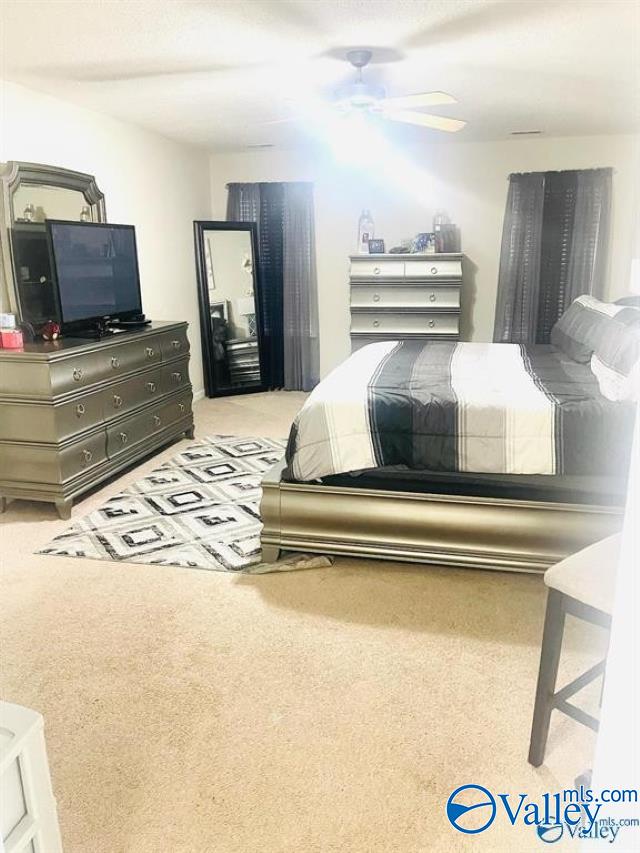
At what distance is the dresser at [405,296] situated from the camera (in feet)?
17.8

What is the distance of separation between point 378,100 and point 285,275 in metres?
2.87

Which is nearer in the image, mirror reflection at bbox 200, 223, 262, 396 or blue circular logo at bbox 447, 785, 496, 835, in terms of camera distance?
blue circular logo at bbox 447, 785, 496, 835

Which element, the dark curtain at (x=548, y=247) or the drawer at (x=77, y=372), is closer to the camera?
the drawer at (x=77, y=372)

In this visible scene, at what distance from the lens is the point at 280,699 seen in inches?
80.4

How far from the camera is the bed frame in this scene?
261 centimetres

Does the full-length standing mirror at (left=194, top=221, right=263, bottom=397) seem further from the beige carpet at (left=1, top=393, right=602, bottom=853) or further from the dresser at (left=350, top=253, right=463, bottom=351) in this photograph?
the beige carpet at (left=1, top=393, right=602, bottom=853)

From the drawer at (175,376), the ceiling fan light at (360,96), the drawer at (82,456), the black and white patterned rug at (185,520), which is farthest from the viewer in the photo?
the drawer at (175,376)

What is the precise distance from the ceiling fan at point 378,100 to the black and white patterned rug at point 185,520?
2030mm

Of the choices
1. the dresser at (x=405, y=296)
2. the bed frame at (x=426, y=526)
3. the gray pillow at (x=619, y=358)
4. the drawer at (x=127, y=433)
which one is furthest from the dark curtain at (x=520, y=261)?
the bed frame at (x=426, y=526)

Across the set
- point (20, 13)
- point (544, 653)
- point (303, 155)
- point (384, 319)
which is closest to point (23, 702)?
point (544, 653)

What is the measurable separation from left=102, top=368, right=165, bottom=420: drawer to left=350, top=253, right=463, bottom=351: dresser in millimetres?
2025

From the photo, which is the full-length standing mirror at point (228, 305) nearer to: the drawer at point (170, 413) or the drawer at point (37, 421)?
the drawer at point (170, 413)

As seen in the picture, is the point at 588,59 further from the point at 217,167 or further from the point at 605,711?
the point at 217,167

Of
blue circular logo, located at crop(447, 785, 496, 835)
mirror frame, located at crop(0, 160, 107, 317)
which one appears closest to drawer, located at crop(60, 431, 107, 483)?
mirror frame, located at crop(0, 160, 107, 317)
